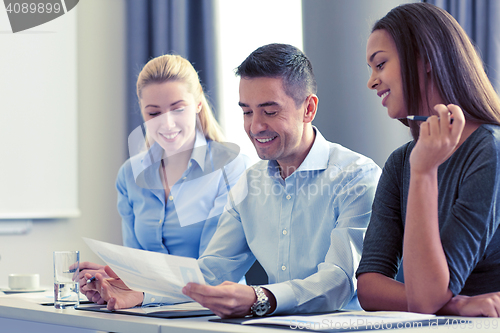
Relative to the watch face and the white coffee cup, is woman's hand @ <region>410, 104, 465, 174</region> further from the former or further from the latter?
the white coffee cup

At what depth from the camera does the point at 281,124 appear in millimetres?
1396

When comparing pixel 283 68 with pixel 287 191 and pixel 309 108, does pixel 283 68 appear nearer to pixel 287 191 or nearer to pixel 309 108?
pixel 309 108

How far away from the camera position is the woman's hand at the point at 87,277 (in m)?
1.17

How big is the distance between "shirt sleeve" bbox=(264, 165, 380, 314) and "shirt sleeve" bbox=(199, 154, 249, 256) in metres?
0.58

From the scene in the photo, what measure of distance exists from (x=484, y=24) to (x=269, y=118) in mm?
1228

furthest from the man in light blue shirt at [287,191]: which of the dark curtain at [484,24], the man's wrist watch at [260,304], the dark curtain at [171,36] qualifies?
the dark curtain at [171,36]

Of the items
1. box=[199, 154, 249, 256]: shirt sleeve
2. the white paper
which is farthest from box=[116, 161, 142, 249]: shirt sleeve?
the white paper

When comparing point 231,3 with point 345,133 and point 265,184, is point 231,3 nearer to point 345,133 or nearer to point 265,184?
point 345,133

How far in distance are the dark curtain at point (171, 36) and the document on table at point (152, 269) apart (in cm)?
187

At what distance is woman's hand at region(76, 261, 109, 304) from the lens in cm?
117

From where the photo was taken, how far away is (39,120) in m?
2.73

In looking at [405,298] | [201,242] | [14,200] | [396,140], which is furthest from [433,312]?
[14,200]

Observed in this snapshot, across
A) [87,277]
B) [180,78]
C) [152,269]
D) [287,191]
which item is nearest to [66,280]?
[87,277]

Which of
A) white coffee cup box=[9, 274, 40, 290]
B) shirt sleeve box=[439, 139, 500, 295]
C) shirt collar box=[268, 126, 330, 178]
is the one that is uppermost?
shirt collar box=[268, 126, 330, 178]
